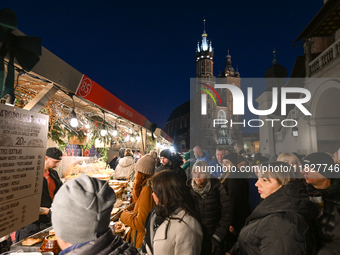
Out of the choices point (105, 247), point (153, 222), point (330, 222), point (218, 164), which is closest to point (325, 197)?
point (330, 222)

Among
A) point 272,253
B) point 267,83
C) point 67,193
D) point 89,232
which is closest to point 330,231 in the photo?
point 272,253

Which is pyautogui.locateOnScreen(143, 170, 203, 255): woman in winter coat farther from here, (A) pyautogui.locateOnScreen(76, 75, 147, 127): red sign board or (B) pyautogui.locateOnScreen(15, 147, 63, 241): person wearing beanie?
(A) pyautogui.locateOnScreen(76, 75, 147, 127): red sign board

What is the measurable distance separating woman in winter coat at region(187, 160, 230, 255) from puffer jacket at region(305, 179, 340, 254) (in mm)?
1155

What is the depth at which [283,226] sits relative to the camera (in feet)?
5.29

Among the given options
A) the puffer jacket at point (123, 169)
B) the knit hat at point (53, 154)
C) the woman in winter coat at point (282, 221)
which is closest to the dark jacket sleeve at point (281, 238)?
the woman in winter coat at point (282, 221)

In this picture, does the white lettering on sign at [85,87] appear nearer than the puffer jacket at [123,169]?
Yes

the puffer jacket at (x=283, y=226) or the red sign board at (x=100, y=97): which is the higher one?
the red sign board at (x=100, y=97)

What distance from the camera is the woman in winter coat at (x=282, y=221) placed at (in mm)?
1574

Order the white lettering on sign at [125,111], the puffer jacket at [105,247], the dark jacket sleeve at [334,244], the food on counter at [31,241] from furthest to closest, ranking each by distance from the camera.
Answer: the white lettering on sign at [125,111]
the food on counter at [31,241]
the dark jacket sleeve at [334,244]
the puffer jacket at [105,247]

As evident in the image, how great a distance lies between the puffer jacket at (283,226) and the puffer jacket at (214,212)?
0.97 meters

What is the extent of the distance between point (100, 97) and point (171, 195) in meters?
2.42

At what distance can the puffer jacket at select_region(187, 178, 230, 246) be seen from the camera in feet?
9.56

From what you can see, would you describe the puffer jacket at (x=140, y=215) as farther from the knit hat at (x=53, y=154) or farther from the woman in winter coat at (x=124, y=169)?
the woman in winter coat at (x=124, y=169)

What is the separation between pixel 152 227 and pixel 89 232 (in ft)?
3.06
